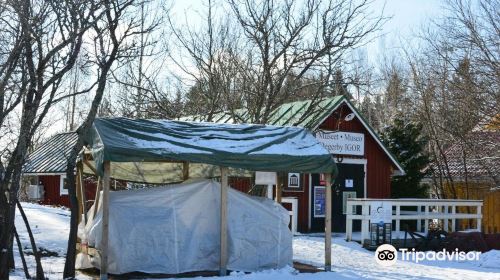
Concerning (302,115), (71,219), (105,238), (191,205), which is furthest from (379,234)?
(71,219)

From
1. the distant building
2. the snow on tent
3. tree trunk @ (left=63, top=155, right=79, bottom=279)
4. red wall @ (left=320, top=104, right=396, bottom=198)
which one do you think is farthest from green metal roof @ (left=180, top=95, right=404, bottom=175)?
tree trunk @ (left=63, top=155, right=79, bottom=279)

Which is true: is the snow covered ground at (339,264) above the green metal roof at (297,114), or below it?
below

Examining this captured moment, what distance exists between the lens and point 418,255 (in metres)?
16.4

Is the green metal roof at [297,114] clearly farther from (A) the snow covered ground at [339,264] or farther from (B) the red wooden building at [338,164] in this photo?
(A) the snow covered ground at [339,264]

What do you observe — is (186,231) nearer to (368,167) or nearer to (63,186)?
(368,167)

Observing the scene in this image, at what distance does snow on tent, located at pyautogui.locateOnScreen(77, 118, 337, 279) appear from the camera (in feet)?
38.0

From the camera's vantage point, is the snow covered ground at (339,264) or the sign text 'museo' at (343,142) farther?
the sign text 'museo' at (343,142)

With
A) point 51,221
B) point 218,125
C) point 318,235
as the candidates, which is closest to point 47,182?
point 51,221

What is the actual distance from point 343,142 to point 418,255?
6.97 metres

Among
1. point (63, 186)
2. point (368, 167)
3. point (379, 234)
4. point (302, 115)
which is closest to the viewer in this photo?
point (379, 234)

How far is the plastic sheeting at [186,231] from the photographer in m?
11.8

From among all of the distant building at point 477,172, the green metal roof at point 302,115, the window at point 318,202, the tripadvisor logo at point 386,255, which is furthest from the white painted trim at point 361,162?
the tripadvisor logo at point 386,255

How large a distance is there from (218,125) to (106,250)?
3.52 m

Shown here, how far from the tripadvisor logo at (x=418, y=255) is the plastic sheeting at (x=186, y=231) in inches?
138
